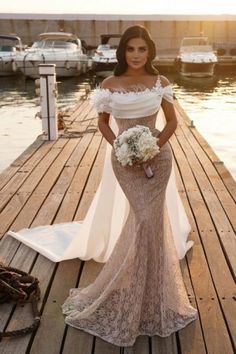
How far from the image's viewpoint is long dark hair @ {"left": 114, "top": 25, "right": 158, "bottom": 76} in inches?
128

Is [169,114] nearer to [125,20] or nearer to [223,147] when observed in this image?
[223,147]

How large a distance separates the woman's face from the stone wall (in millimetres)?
44697

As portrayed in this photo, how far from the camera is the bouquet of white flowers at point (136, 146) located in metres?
3.12

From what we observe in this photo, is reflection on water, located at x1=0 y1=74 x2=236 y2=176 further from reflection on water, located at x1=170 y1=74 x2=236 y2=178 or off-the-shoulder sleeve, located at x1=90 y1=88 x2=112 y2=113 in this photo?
off-the-shoulder sleeve, located at x1=90 y1=88 x2=112 y2=113

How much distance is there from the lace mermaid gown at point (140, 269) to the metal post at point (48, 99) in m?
6.24

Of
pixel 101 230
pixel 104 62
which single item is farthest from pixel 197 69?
pixel 101 230

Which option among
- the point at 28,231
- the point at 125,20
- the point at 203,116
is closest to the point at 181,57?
the point at 203,116

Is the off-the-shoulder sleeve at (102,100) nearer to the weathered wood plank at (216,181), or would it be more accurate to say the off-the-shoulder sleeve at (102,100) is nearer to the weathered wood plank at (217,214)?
the weathered wood plank at (217,214)

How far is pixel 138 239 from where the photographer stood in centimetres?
321

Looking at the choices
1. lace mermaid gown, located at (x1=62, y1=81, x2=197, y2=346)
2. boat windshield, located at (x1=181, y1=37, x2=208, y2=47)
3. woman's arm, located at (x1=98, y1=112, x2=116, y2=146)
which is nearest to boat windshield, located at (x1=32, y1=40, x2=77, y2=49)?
boat windshield, located at (x1=181, y1=37, x2=208, y2=47)

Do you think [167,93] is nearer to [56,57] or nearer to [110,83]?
[110,83]

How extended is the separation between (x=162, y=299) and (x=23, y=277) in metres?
1.22

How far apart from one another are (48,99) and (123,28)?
39551 mm

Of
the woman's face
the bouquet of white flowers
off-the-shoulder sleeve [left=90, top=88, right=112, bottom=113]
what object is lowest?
the bouquet of white flowers
